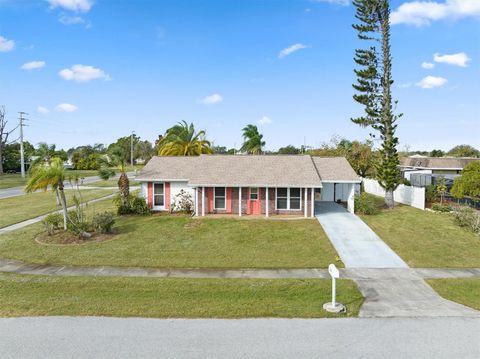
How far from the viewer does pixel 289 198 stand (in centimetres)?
2227

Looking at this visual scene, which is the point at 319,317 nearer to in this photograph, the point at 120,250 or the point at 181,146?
the point at 120,250

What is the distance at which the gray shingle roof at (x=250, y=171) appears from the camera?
2173 cm

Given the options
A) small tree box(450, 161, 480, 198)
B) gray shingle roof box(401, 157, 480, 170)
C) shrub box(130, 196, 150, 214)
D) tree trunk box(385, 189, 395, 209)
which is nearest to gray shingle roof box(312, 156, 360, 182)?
tree trunk box(385, 189, 395, 209)

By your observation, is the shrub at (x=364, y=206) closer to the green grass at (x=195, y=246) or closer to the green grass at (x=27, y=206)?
the green grass at (x=195, y=246)

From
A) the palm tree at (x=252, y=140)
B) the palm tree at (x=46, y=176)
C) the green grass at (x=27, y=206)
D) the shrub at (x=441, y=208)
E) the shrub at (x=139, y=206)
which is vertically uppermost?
the palm tree at (x=252, y=140)

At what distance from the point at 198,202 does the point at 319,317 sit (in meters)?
14.4

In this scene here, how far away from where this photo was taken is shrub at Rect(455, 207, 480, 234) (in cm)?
1845

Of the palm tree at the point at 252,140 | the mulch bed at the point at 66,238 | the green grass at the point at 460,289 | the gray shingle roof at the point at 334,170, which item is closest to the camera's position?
the green grass at the point at 460,289

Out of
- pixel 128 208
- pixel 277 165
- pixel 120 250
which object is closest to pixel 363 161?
pixel 277 165

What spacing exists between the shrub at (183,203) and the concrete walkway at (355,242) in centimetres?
864

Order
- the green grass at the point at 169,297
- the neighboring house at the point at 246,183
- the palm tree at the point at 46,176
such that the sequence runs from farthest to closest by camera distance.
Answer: the neighboring house at the point at 246,183 → the palm tree at the point at 46,176 → the green grass at the point at 169,297

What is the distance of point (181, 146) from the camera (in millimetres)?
35094

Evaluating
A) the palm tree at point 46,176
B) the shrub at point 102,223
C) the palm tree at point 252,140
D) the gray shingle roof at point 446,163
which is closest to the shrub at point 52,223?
the palm tree at point 46,176

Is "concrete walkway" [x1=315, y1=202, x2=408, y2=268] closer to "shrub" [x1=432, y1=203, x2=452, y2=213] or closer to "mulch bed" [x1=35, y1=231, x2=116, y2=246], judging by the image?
"shrub" [x1=432, y1=203, x2=452, y2=213]
